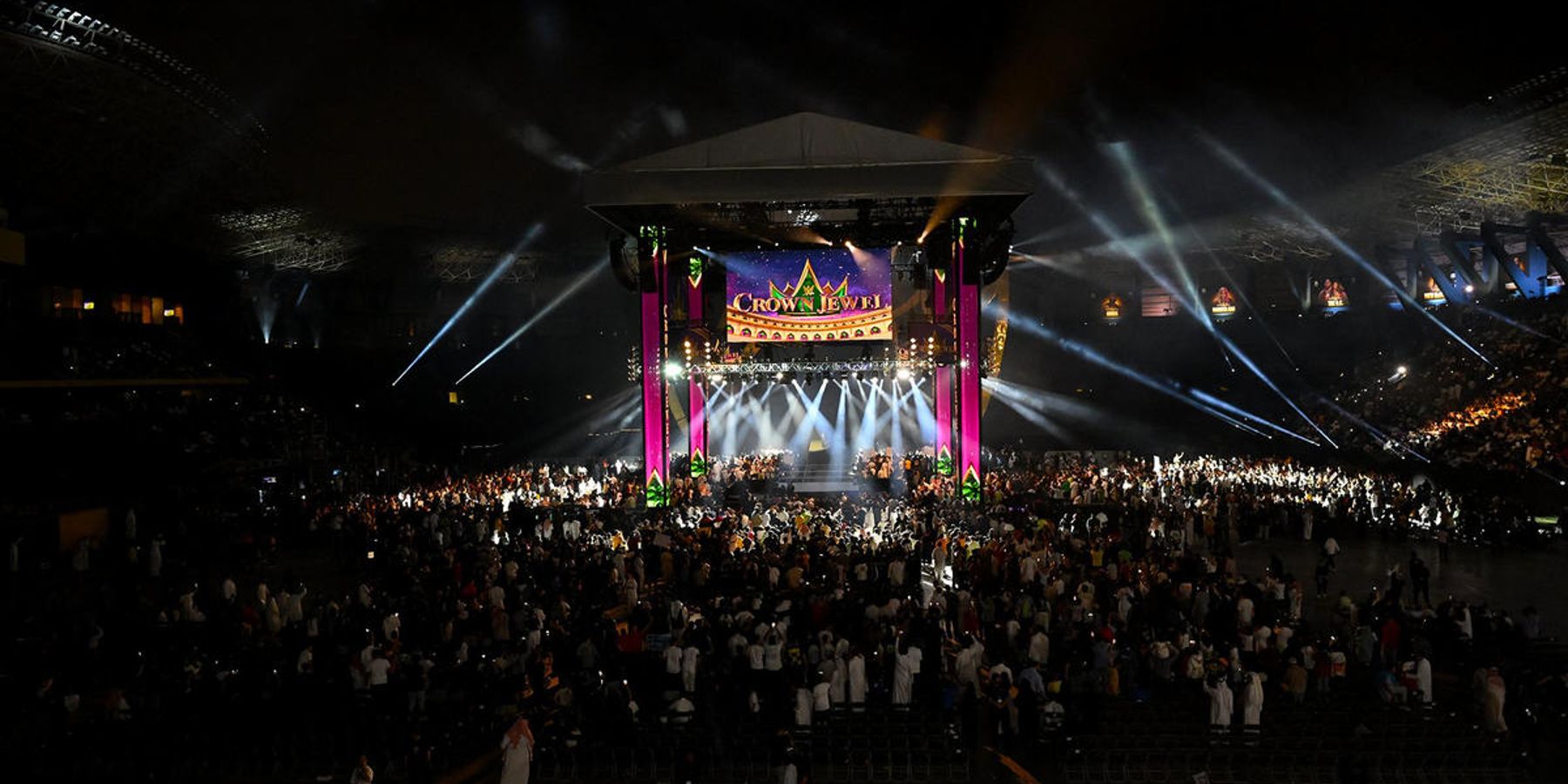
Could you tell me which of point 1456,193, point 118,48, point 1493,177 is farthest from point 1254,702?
point 1456,193

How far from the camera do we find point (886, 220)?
25.2 meters

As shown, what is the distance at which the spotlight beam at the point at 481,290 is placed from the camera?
114 ft

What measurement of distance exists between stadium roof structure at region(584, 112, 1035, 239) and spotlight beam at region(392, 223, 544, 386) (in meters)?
12.0

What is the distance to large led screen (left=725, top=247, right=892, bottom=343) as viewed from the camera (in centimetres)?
2416

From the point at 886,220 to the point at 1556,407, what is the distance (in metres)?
15.8

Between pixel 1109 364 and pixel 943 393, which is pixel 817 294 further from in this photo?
pixel 1109 364

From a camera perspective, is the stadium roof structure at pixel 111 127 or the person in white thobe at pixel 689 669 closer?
the person in white thobe at pixel 689 669

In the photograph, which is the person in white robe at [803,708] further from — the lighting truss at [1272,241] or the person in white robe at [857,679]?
the lighting truss at [1272,241]

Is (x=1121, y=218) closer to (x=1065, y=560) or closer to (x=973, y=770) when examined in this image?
(x=1065, y=560)

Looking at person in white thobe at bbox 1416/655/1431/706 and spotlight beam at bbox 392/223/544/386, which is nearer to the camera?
person in white thobe at bbox 1416/655/1431/706

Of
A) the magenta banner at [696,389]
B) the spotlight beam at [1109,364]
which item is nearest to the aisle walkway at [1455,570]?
the magenta banner at [696,389]

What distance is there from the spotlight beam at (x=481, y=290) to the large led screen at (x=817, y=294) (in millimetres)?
11554

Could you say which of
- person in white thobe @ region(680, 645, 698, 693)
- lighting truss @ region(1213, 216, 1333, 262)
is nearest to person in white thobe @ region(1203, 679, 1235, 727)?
person in white thobe @ region(680, 645, 698, 693)

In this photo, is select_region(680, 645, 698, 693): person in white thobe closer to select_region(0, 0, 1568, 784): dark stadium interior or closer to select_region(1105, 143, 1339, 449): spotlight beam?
select_region(0, 0, 1568, 784): dark stadium interior
